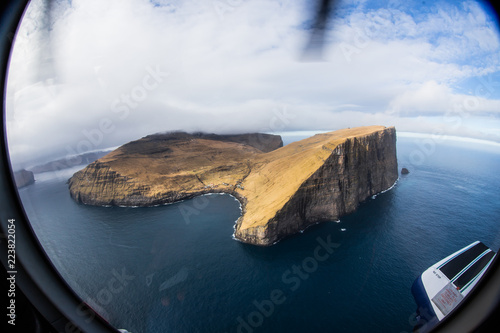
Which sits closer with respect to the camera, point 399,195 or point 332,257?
point 332,257

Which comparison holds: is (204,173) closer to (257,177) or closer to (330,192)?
(257,177)

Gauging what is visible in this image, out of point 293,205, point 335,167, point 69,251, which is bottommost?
point 69,251

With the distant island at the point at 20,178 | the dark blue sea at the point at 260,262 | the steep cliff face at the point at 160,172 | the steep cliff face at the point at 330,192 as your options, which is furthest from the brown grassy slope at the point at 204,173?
the distant island at the point at 20,178

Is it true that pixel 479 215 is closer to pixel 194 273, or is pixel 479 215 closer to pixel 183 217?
pixel 194 273

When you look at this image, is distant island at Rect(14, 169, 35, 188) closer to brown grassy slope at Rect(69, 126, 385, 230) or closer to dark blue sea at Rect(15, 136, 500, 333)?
dark blue sea at Rect(15, 136, 500, 333)

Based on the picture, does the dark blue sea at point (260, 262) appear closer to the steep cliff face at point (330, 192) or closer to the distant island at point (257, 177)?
the steep cliff face at point (330, 192)

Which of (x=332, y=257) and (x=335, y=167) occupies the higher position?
(x=335, y=167)

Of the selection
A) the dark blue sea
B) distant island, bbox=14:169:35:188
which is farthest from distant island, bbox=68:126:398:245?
distant island, bbox=14:169:35:188

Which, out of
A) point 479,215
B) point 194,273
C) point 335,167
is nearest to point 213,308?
point 194,273
